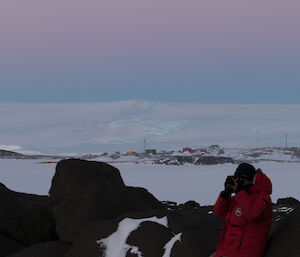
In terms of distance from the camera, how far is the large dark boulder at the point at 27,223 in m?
12.4

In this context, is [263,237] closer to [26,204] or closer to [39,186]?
[26,204]

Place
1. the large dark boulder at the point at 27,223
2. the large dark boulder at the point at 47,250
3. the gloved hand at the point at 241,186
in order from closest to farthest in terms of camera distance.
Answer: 1. the gloved hand at the point at 241,186
2. the large dark boulder at the point at 47,250
3. the large dark boulder at the point at 27,223

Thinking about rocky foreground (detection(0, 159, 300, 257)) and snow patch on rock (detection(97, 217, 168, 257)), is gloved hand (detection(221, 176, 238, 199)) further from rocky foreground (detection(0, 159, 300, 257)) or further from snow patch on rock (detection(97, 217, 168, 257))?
snow patch on rock (detection(97, 217, 168, 257))

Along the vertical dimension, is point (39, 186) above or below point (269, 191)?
below

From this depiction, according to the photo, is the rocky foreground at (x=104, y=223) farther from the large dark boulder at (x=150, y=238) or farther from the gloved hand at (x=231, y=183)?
the gloved hand at (x=231, y=183)

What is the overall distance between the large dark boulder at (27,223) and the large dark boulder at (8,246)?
0.17 m

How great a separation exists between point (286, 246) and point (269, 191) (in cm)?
80

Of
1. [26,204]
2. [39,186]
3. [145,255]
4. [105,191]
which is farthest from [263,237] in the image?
[39,186]

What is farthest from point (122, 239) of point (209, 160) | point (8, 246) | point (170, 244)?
point (209, 160)

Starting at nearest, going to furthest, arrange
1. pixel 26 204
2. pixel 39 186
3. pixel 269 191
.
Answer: pixel 269 191 < pixel 26 204 < pixel 39 186

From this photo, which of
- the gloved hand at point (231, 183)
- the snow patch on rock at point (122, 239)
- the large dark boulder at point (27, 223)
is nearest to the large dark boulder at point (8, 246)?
the large dark boulder at point (27, 223)

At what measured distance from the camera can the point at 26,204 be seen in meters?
13.0

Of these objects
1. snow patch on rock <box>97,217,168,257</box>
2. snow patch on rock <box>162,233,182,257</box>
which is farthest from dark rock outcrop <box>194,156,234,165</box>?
snow patch on rock <box>162,233,182,257</box>

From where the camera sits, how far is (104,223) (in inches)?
343
